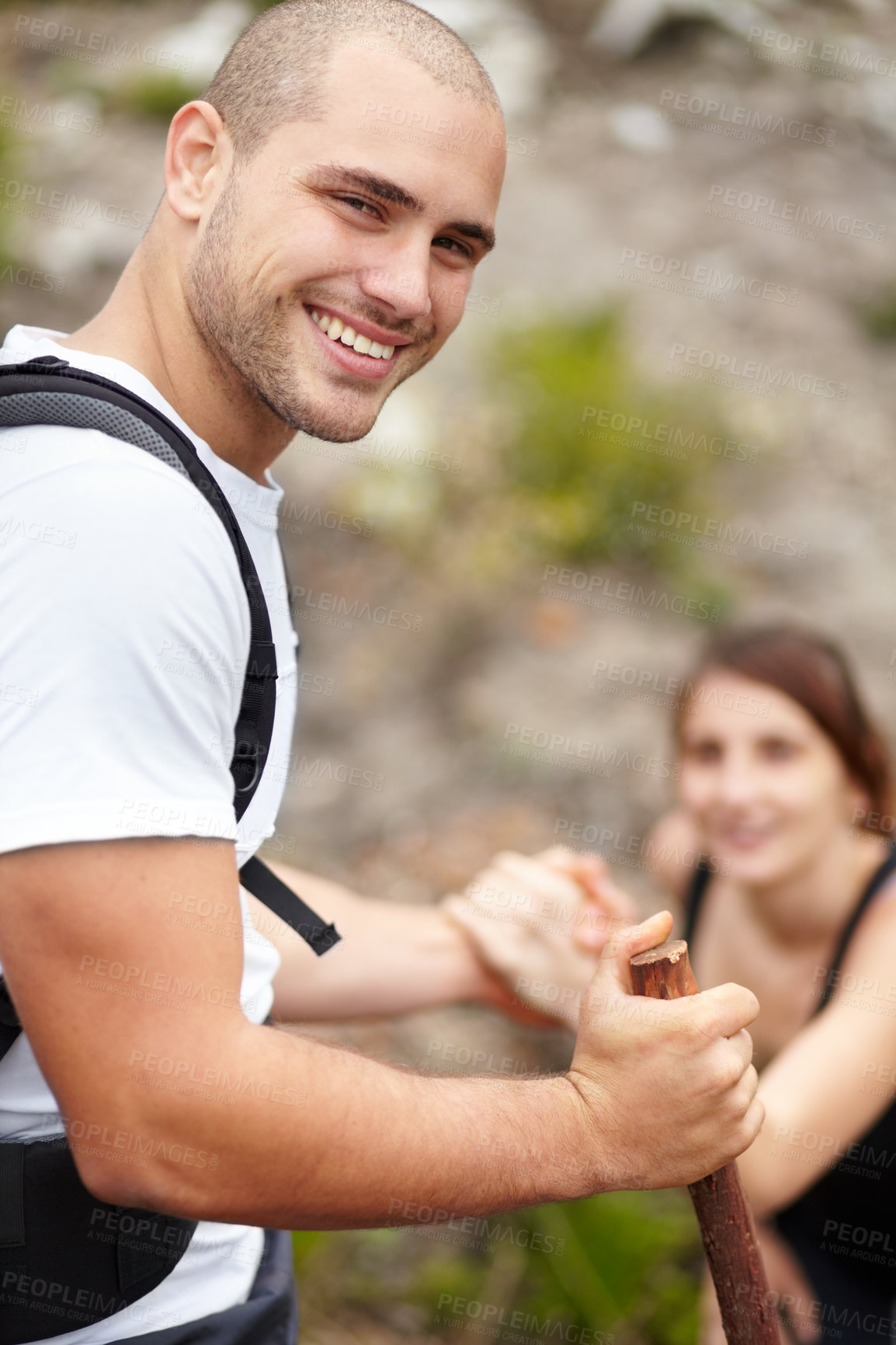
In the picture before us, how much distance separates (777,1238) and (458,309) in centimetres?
290

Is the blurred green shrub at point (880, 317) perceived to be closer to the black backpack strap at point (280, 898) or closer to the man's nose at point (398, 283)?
the man's nose at point (398, 283)

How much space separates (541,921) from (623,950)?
1.05m

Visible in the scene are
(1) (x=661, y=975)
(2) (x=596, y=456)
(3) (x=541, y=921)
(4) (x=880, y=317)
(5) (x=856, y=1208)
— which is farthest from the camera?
(4) (x=880, y=317)

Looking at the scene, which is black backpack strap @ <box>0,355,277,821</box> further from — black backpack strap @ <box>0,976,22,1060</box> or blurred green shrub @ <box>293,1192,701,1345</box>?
blurred green shrub @ <box>293,1192,701,1345</box>

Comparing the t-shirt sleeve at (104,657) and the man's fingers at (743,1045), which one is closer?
the t-shirt sleeve at (104,657)

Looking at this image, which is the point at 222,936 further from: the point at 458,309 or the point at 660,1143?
the point at 458,309

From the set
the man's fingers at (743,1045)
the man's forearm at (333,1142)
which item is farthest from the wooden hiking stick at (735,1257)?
the man's forearm at (333,1142)

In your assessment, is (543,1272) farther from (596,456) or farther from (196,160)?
(596,456)

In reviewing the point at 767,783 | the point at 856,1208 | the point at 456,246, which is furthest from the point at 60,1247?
the point at 856,1208

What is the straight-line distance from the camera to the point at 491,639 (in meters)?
6.21

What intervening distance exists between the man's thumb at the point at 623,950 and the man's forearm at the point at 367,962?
81cm

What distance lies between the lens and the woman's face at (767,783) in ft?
10.1

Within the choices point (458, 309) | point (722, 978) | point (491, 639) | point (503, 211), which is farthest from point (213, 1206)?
point (503, 211)

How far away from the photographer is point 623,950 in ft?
4.92
